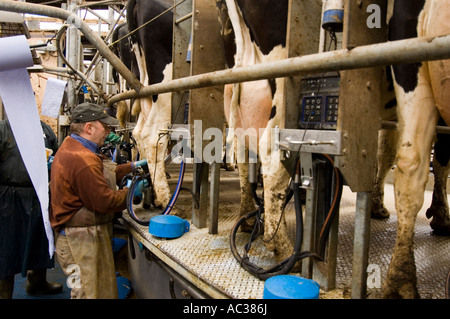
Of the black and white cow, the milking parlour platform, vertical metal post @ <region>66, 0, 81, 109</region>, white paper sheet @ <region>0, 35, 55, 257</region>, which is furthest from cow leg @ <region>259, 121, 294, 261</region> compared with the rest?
vertical metal post @ <region>66, 0, 81, 109</region>

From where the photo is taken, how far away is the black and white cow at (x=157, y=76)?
142 inches

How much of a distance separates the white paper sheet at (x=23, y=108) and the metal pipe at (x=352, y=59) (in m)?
1.09

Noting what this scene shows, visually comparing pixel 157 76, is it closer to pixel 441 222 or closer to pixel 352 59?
pixel 352 59

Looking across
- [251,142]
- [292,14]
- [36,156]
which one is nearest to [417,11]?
[292,14]

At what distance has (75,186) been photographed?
2391mm

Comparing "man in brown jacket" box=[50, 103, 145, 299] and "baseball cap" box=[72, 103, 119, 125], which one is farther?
"baseball cap" box=[72, 103, 119, 125]

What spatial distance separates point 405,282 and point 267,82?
143 cm

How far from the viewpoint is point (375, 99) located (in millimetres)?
1704

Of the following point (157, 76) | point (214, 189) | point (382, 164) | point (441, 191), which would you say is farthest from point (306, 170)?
point (157, 76)

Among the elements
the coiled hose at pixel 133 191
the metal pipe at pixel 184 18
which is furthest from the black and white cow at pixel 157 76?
the metal pipe at pixel 184 18

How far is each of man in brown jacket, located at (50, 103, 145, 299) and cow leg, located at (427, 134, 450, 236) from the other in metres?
2.56

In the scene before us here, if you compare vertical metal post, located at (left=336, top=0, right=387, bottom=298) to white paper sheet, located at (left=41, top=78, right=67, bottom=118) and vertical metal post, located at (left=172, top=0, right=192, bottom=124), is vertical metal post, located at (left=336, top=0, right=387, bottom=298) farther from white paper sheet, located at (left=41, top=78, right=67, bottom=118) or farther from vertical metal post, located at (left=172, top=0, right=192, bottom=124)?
white paper sheet, located at (left=41, top=78, right=67, bottom=118)

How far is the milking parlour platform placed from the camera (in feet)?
6.39

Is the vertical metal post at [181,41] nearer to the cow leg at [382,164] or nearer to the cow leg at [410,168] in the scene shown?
the cow leg at [382,164]
